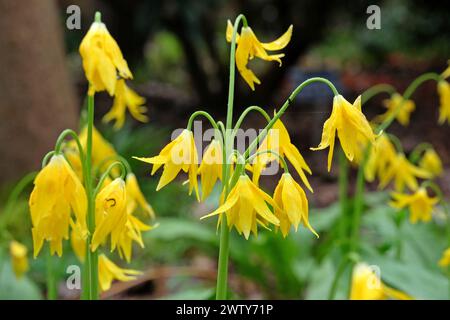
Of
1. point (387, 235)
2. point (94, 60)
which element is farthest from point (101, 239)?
point (387, 235)

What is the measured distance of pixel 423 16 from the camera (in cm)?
941

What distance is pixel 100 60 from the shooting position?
1.29 metres

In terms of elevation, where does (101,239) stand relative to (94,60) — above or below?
below

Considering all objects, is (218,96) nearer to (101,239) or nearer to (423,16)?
(423,16)

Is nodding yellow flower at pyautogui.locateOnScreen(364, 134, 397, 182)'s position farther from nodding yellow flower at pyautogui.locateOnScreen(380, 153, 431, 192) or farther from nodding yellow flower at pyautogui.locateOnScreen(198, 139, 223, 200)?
nodding yellow flower at pyautogui.locateOnScreen(198, 139, 223, 200)

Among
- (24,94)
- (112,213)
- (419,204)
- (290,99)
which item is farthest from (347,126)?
(24,94)

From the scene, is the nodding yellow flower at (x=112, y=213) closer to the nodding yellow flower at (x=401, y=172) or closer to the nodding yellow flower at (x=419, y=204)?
the nodding yellow flower at (x=419, y=204)

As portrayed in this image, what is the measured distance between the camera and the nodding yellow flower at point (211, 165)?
122cm

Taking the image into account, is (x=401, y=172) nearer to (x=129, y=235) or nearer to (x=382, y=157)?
(x=382, y=157)

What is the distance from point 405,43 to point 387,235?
8.55 meters

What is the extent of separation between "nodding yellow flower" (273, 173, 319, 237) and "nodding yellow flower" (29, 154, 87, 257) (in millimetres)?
366

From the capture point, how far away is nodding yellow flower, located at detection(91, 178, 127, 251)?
1249 millimetres

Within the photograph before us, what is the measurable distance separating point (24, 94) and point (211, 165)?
288cm

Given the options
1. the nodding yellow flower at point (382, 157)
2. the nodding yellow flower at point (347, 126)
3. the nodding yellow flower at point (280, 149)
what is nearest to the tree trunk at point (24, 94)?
the nodding yellow flower at point (382, 157)
